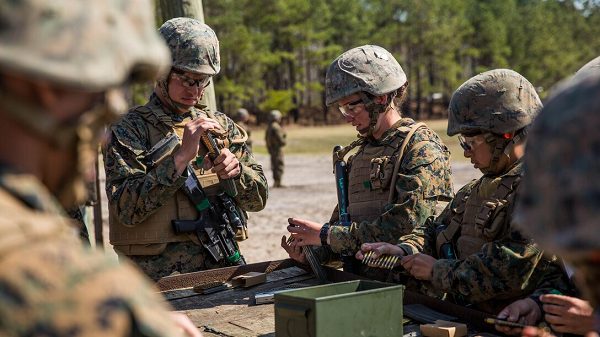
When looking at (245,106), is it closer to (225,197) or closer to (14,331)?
(225,197)

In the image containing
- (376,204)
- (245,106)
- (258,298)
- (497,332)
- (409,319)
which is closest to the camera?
(497,332)

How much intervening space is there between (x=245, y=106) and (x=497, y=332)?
5281cm

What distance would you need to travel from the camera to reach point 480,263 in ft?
13.1

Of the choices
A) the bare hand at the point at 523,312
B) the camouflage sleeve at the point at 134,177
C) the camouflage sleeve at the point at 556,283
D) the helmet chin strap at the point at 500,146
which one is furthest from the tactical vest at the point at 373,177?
the bare hand at the point at 523,312

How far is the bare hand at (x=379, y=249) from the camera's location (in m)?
4.44

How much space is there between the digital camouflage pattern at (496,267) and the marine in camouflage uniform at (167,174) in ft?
5.57

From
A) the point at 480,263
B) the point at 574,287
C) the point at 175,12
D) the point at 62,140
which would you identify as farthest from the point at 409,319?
the point at 175,12

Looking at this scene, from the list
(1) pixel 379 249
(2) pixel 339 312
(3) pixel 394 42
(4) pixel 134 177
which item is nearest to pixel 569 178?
(2) pixel 339 312

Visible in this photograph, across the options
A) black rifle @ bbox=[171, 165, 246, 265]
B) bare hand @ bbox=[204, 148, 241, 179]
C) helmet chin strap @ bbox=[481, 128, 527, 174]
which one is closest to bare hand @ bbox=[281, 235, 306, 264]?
black rifle @ bbox=[171, 165, 246, 265]

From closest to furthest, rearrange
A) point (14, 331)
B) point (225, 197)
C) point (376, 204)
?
1. point (14, 331)
2. point (376, 204)
3. point (225, 197)

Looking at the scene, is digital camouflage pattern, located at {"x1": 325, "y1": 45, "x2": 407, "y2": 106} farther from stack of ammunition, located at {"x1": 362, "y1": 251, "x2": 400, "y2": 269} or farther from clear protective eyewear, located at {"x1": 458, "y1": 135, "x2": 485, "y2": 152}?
stack of ammunition, located at {"x1": 362, "y1": 251, "x2": 400, "y2": 269}

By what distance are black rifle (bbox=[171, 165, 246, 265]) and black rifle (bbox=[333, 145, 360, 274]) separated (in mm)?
663

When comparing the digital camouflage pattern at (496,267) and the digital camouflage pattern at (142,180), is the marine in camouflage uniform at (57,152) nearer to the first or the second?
the digital camouflage pattern at (496,267)

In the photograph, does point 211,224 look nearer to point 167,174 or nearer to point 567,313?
point 167,174
